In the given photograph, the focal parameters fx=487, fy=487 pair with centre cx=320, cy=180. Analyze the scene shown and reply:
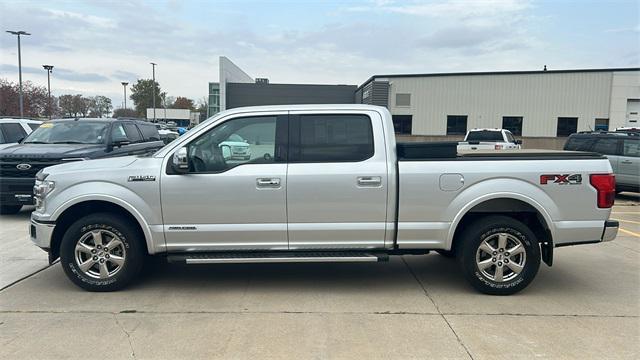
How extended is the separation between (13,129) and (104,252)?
900cm

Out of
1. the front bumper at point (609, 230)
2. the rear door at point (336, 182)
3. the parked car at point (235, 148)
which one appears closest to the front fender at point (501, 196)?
the front bumper at point (609, 230)

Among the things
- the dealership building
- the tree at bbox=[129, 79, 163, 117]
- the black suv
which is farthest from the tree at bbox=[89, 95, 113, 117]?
the black suv

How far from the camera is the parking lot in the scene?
3.87 m

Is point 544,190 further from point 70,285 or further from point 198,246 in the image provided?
point 70,285

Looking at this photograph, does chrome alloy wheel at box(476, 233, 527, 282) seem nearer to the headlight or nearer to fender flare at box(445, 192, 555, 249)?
fender flare at box(445, 192, 555, 249)

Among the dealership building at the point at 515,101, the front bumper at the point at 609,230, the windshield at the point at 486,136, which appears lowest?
the front bumper at the point at 609,230

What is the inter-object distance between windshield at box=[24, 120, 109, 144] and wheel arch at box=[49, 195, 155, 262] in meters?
5.32

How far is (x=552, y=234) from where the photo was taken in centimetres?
504

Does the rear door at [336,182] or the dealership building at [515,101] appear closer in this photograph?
the rear door at [336,182]

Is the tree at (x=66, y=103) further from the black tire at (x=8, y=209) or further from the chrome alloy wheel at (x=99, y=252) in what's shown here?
the chrome alloy wheel at (x=99, y=252)

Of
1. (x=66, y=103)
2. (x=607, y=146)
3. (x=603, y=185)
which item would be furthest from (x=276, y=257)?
(x=66, y=103)

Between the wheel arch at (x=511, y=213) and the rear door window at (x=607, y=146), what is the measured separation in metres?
9.83

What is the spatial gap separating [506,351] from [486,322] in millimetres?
573

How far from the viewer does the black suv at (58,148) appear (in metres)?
8.85
